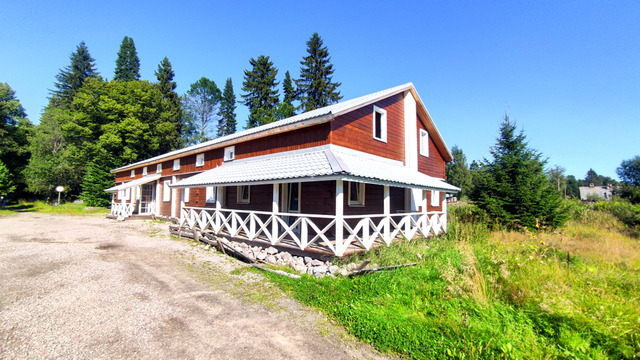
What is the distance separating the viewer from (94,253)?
8570 mm

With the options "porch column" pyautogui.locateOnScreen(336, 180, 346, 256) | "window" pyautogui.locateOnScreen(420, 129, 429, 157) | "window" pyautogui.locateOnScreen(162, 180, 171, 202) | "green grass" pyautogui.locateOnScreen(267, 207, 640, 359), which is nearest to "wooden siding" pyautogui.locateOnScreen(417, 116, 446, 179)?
"window" pyautogui.locateOnScreen(420, 129, 429, 157)

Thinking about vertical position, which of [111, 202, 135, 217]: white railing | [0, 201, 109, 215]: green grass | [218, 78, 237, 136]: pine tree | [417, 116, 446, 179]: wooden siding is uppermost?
[218, 78, 237, 136]: pine tree

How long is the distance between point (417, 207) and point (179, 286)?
1096cm

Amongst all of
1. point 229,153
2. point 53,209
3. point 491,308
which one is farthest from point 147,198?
point 491,308

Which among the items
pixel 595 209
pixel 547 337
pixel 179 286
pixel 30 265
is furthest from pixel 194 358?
pixel 595 209

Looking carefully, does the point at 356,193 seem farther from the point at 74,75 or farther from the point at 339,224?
the point at 74,75

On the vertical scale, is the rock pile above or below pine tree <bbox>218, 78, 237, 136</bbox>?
below

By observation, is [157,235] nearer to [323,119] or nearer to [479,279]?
[323,119]

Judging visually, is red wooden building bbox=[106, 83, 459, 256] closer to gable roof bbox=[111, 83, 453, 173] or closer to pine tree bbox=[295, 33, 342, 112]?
gable roof bbox=[111, 83, 453, 173]

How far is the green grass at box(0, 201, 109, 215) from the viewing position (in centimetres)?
2452

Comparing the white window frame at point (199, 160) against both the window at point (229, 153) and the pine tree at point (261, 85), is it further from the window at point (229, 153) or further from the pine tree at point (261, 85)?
the pine tree at point (261, 85)

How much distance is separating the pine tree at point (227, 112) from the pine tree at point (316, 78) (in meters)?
14.0

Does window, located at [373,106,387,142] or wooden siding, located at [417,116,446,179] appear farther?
wooden siding, located at [417,116,446,179]

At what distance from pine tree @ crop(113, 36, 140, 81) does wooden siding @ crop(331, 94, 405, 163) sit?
46.0 m
